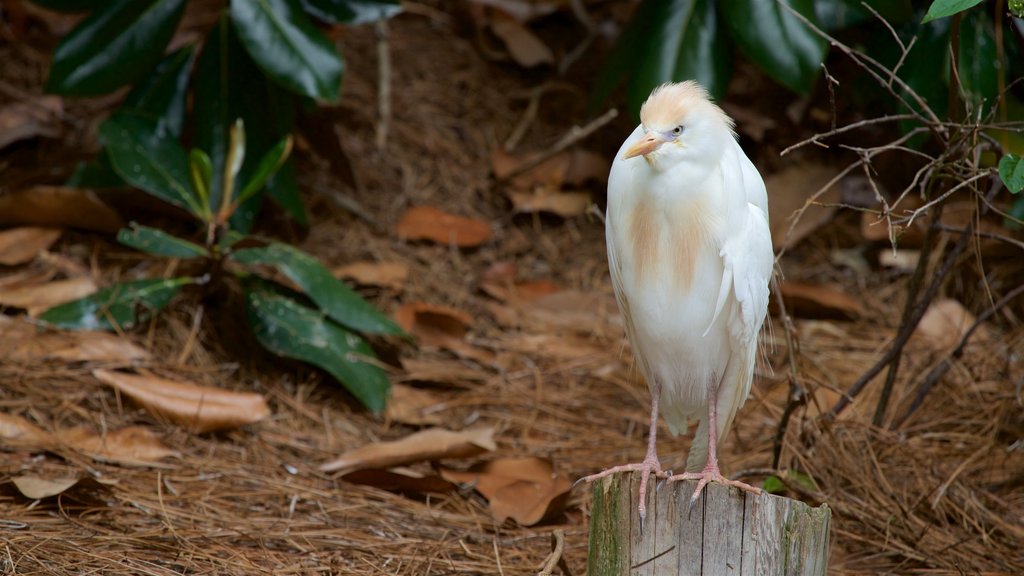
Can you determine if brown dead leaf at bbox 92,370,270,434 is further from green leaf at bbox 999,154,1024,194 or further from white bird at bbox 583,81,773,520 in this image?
green leaf at bbox 999,154,1024,194

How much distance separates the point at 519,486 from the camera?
3355 mm

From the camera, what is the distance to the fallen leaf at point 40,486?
2750mm

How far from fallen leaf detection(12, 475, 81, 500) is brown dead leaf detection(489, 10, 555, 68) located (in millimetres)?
3732

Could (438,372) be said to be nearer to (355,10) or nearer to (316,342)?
(316,342)

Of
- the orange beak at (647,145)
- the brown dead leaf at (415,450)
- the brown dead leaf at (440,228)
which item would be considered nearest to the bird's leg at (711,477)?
the orange beak at (647,145)

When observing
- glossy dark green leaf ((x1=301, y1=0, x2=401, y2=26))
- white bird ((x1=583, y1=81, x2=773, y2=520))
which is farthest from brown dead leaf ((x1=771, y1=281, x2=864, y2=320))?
glossy dark green leaf ((x1=301, y1=0, x2=401, y2=26))

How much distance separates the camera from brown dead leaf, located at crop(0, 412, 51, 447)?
3.12m

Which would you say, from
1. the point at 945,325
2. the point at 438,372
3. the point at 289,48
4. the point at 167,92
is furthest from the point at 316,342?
the point at 945,325

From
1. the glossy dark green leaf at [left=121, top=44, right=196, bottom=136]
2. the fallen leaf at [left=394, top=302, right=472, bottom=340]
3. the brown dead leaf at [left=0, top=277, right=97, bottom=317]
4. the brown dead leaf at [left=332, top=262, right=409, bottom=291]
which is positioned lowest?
the fallen leaf at [left=394, top=302, right=472, bottom=340]

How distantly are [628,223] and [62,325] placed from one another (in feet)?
7.48

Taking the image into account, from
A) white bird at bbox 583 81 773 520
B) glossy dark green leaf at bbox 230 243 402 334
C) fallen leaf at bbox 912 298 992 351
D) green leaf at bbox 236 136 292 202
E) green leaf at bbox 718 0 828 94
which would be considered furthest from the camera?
fallen leaf at bbox 912 298 992 351

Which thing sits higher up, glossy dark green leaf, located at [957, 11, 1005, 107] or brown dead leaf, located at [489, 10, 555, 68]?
glossy dark green leaf, located at [957, 11, 1005, 107]

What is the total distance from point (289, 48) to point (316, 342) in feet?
3.79

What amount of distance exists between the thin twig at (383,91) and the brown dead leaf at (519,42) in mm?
697
